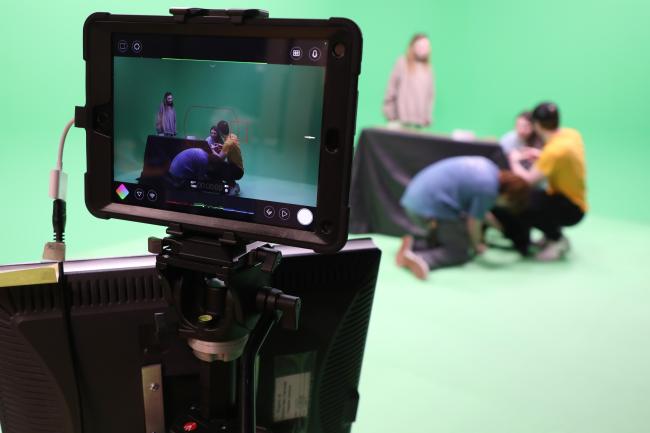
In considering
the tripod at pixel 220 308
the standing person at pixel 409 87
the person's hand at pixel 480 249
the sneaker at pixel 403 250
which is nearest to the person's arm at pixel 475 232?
the person's hand at pixel 480 249

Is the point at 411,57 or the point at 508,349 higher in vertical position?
the point at 411,57

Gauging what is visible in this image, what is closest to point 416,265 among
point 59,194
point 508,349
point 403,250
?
point 403,250

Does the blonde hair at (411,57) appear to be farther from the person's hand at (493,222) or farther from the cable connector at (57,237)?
the cable connector at (57,237)

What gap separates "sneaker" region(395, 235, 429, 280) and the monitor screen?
7.98 ft

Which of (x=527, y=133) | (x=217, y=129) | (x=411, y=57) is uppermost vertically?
(x=411, y=57)

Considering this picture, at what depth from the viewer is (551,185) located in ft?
11.3

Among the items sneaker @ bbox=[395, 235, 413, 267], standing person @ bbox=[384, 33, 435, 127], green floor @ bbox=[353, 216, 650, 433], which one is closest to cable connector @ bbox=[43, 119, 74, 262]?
green floor @ bbox=[353, 216, 650, 433]

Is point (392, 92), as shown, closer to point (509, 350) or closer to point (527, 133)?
point (527, 133)

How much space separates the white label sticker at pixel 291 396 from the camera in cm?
72

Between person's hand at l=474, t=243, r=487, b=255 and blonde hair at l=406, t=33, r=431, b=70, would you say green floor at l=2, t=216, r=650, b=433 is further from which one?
blonde hair at l=406, t=33, r=431, b=70

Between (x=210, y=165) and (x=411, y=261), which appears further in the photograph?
(x=411, y=261)

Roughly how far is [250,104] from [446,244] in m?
2.77

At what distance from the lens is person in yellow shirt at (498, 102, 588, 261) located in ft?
10.9

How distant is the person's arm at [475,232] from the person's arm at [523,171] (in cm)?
39
